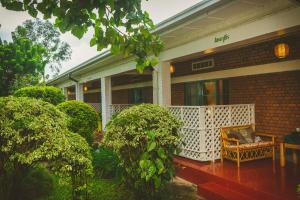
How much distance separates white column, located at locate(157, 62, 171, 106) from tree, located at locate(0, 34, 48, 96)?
1096 cm

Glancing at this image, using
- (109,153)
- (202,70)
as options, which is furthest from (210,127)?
(202,70)

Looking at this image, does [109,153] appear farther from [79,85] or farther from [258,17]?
[79,85]

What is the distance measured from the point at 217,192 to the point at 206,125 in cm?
219

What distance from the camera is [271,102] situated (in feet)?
26.0

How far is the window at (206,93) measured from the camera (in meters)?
9.56

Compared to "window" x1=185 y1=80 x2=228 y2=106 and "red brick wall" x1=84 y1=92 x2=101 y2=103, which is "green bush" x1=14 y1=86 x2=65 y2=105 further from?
"red brick wall" x1=84 y1=92 x2=101 y2=103

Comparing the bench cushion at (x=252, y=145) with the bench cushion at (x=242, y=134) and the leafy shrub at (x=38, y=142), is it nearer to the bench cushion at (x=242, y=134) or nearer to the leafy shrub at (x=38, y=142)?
the bench cushion at (x=242, y=134)

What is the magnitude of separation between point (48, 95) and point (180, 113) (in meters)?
5.38

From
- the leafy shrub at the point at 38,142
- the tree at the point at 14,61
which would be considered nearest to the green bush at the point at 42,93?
the leafy shrub at the point at 38,142

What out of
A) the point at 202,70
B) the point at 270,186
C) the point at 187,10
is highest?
the point at 187,10

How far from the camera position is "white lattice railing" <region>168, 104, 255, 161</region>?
7164mm

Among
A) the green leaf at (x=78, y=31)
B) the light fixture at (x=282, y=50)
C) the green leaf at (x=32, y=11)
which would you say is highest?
the light fixture at (x=282, y=50)

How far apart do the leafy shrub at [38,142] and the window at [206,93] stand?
6431mm

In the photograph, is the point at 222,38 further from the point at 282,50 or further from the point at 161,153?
the point at 161,153
